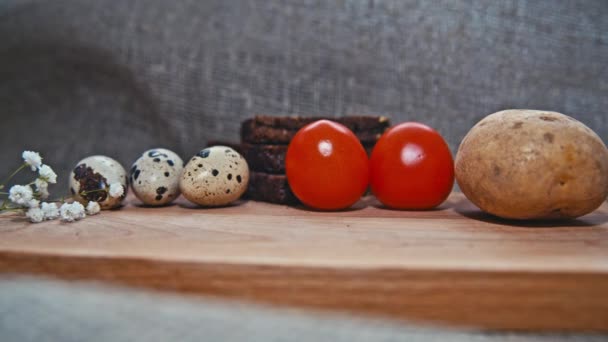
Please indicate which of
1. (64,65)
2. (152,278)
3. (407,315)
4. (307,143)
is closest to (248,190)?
(307,143)

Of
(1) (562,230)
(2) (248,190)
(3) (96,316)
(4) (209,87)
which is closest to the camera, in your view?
(3) (96,316)

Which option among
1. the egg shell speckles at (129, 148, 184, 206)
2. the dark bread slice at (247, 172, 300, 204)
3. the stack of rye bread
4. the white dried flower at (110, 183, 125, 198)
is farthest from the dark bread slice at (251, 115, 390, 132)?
the white dried flower at (110, 183, 125, 198)

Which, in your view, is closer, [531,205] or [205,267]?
[205,267]

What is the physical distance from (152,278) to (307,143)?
1.82 feet

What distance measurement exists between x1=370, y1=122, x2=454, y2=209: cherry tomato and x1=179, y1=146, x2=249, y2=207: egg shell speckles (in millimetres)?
381

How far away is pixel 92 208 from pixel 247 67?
950mm

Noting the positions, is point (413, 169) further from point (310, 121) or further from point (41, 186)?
point (41, 186)

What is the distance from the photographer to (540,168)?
0.91 metres

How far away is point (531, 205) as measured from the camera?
0.93 meters

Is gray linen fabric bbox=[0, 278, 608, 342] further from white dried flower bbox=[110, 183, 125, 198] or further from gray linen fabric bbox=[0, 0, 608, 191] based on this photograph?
gray linen fabric bbox=[0, 0, 608, 191]

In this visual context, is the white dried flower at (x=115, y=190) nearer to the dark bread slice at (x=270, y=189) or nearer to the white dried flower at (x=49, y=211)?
the white dried flower at (x=49, y=211)

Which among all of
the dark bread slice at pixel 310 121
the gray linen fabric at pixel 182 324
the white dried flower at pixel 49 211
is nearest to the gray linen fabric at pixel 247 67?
the dark bread slice at pixel 310 121

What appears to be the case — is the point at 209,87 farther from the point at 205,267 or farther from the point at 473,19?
the point at 205,267

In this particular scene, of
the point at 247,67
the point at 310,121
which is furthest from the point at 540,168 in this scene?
the point at 247,67
